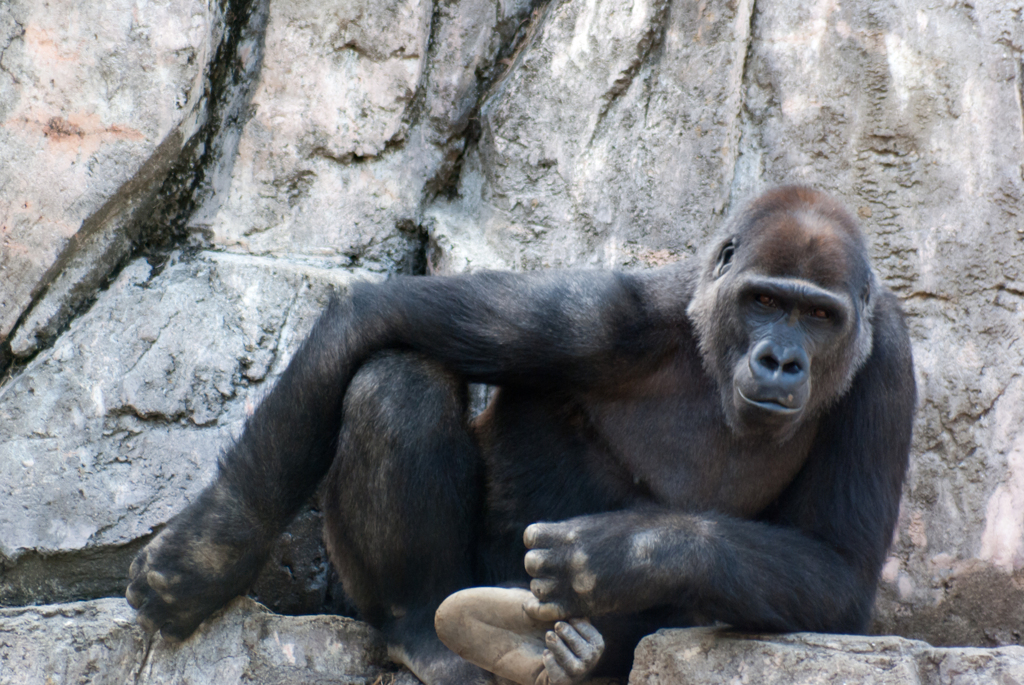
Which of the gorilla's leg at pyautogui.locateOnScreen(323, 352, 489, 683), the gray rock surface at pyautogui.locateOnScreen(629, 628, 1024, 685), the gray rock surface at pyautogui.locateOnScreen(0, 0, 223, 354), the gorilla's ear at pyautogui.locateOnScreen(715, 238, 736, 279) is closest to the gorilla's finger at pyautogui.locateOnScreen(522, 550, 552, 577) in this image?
the gray rock surface at pyautogui.locateOnScreen(629, 628, 1024, 685)

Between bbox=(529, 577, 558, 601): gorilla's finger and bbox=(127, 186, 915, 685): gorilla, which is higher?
bbox=(127, 186, 915, 685): gorilla

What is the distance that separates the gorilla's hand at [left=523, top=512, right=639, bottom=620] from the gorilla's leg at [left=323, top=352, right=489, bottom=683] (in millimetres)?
500

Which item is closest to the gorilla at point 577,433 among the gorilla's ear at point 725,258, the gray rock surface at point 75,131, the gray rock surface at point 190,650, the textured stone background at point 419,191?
the gorilla's ear at point 725,258

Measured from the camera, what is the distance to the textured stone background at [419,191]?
4.01 meters

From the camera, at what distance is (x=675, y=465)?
3281mm

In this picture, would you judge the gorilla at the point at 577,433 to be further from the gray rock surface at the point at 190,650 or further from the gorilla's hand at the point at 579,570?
the gorilla's hand at the point at 579,570

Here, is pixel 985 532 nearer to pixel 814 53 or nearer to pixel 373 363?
A: pixel 814 53

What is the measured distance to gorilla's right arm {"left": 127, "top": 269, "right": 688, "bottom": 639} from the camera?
3215 millimetres

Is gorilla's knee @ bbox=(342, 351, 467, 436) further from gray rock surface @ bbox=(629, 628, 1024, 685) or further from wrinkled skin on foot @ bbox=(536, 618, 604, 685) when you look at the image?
gray rock surface @ bbox=(629, 628, 1024, 685)

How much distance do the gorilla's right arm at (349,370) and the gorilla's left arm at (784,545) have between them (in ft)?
1.85

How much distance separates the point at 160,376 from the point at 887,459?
264 centimetres

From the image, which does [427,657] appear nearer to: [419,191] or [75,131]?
[419,191]

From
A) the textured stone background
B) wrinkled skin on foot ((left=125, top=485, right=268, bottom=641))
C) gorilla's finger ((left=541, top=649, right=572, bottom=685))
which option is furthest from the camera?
the textured stone background

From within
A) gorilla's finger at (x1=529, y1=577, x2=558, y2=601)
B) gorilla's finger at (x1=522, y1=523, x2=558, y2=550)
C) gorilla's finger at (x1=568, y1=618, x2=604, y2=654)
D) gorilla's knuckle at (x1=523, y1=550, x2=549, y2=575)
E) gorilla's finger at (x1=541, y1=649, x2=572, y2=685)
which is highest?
gorilla's finger at (x1=522, y1=523, x2=558, y2=550)
